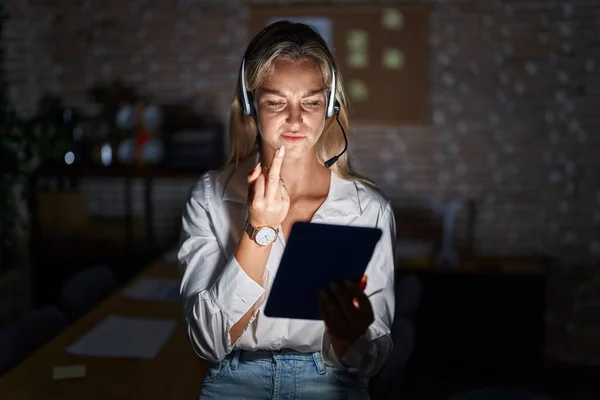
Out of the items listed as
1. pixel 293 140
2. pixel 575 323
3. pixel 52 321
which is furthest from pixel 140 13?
pixel 575 323

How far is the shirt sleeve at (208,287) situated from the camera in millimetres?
1627

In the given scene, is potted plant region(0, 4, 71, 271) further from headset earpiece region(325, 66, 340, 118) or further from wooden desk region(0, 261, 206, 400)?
headset earpiece region(325, 66, 340, 118)

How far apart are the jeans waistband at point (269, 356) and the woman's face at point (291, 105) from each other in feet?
1.74

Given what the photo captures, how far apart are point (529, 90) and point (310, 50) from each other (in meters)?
2.78

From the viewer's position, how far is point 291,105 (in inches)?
66.1

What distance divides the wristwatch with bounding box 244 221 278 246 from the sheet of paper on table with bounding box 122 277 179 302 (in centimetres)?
148

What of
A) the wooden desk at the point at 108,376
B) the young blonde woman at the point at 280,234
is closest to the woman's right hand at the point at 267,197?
the young blonde woman at the point at 280,234

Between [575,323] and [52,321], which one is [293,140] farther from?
[575,323]

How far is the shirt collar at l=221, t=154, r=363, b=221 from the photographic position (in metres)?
1.85

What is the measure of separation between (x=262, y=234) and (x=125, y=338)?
3.79 feet

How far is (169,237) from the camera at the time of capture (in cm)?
454

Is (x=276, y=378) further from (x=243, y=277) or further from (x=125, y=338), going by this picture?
(x=125, y=338)

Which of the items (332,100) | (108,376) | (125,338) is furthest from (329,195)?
(125,338)

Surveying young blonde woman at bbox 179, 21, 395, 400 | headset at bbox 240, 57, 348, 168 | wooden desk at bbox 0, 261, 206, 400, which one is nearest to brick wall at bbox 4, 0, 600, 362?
wooden desk at bbox 0, 261, 206, 400
